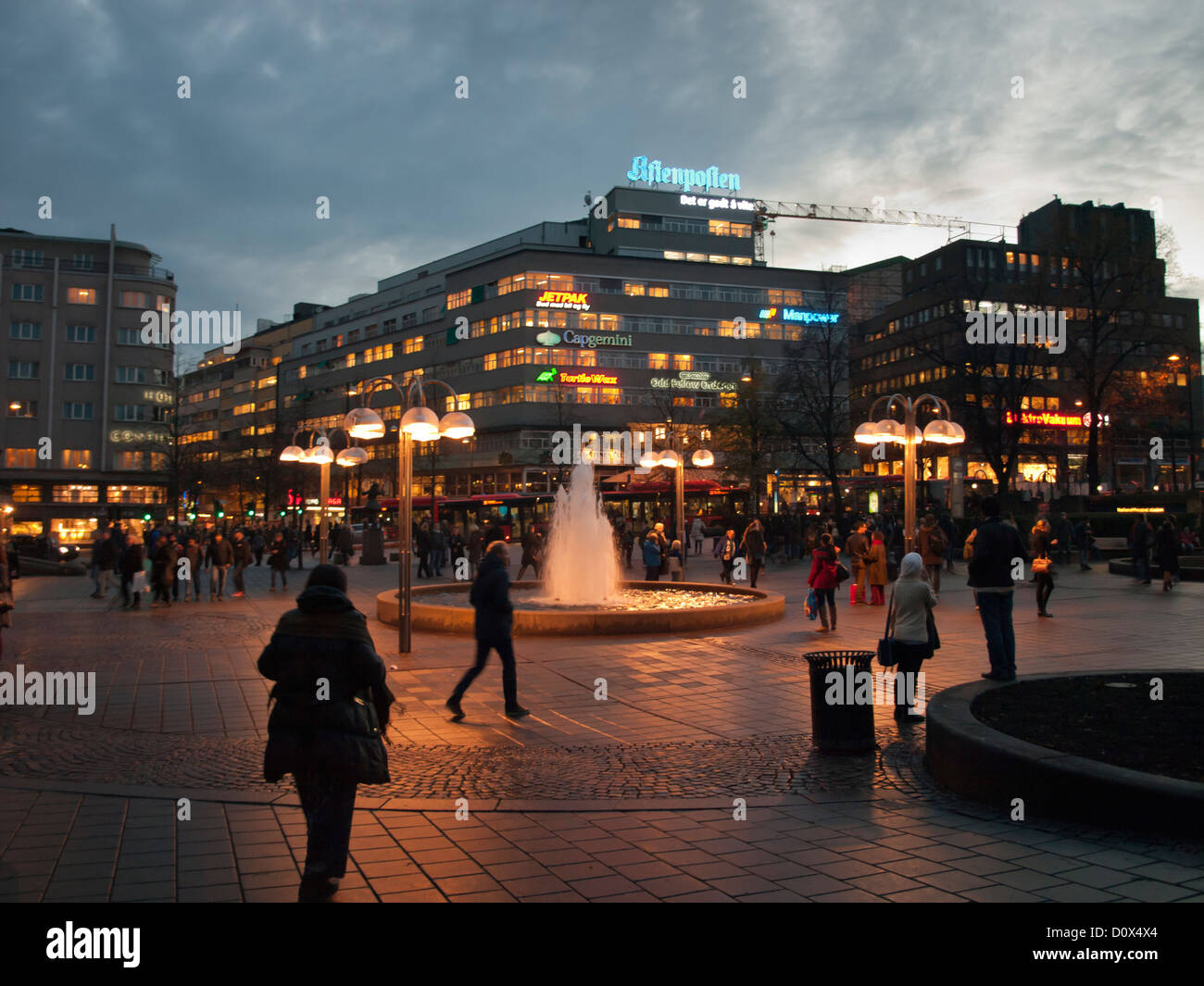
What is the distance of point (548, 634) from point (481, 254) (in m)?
86.1

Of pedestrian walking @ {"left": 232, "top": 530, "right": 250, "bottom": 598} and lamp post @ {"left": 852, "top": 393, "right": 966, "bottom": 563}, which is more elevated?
lamp post @ {"left": 852, "top": 393, "right": 966, "bottom": 563}

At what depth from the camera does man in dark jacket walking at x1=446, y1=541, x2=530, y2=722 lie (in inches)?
366

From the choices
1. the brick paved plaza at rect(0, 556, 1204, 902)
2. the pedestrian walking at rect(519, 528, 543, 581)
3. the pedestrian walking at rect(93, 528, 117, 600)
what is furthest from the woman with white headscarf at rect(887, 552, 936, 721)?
the pedestrian walking at rect(93, 528, 117, 600)

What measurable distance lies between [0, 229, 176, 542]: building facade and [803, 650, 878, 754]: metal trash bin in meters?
70.1

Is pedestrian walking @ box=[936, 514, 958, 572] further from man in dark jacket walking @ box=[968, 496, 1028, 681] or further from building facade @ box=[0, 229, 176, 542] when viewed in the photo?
building facade @ box=[0, 229, 176, 542]

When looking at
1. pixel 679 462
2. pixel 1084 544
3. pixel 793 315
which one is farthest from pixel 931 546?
pixel 793 315

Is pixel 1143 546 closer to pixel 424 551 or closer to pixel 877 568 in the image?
pixel 877 568

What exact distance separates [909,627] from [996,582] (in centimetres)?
157

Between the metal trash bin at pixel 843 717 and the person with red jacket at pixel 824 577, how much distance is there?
24.8 ft

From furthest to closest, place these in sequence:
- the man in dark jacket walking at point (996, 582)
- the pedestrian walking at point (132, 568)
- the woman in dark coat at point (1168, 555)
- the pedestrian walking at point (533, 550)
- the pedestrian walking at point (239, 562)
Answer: the pedestrian walking at point (533, 550)
the pedestrian walking at point (239, 562)
the woman in dark coat at point (1168, 555)
the pedestrian walking at point (132, 568)
the man in dark jacket walking at point (996, 582)

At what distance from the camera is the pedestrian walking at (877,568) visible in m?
19.4

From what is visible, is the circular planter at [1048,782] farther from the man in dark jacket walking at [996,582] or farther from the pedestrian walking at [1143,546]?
the pedestrian walking at [1143,546]

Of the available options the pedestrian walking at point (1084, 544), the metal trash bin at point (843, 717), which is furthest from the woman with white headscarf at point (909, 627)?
the pedestrian walking at point (1084, 544)

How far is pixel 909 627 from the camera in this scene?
9.08 meters
